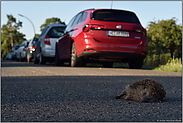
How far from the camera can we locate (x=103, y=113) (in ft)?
10.4

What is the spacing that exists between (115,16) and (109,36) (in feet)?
2.72

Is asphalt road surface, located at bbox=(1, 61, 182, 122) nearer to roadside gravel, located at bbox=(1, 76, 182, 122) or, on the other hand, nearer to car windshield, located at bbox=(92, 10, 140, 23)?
roadside gravel, located at bbox=(1, 76, 182, 122)

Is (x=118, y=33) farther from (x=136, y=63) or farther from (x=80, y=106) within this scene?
(x=80, y=106)

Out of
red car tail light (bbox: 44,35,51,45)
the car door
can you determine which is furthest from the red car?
red car tail light (bbox: 44,35,51,45)

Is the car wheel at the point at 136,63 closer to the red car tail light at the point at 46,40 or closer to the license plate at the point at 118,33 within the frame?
the license plate at the point at 118,33

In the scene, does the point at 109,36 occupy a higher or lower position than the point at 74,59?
higher

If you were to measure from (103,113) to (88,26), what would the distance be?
6.19 meters

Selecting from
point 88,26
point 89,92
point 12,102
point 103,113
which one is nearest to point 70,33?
point 88,26

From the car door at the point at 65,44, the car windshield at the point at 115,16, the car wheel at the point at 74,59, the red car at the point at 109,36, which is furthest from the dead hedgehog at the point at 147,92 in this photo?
the car door at the point at 65,44

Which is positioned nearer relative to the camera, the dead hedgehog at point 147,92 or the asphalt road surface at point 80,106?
the asphalt road surface at point 80,106

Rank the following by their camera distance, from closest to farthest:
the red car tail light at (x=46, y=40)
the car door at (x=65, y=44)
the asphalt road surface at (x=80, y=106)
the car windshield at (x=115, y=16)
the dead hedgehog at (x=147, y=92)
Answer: the asphalt road surface at (x=80, y=106) < the dead hedgehog at (x=147, y=92) < the car windshield at (x=115, y=16) < the car door at (x=65, y=44) < the red car tail light at (x=46, y=40)

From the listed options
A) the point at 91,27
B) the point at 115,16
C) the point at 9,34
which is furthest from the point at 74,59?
the point at 9,34

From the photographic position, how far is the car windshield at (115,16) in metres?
9.38

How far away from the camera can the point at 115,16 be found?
949 cm
